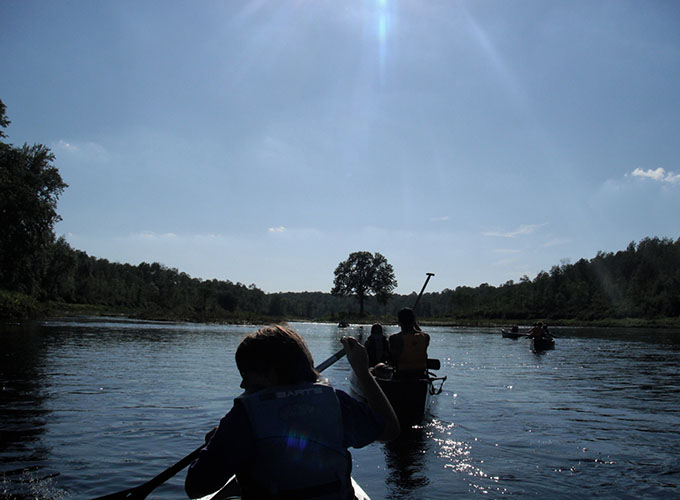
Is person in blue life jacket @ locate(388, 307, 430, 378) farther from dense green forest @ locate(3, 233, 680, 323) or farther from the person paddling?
dense green forest @ locate(3, 233, 680, 323)

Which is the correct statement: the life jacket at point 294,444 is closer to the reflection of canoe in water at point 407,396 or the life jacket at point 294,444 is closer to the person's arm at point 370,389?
the person's arm at point 370,389

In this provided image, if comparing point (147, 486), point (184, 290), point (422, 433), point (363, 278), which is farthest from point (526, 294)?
point (147, 486)

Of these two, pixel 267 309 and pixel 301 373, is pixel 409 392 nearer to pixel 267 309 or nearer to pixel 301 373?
pixel 301 373

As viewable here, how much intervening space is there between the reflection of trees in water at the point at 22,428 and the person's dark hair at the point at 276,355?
234 inches

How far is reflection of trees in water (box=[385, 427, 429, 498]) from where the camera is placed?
24.9ft

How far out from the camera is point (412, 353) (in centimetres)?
1123

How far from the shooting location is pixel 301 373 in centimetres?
272

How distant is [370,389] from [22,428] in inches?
393

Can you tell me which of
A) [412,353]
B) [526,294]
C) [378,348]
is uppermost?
[526,294]

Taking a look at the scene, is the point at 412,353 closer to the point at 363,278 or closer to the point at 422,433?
the point at 422,433

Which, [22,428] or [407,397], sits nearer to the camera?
[22,428]

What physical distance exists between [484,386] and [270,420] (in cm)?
1670

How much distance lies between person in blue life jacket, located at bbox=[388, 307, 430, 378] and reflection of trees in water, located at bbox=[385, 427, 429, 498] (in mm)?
1259

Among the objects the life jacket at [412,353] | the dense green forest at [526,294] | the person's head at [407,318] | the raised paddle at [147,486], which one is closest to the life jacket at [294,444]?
the raised paddle at [147,486]
